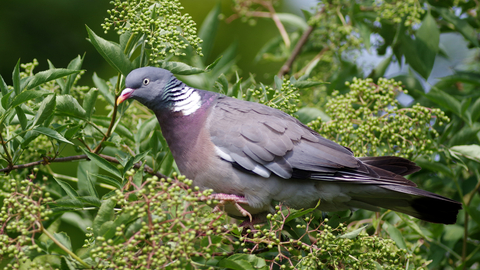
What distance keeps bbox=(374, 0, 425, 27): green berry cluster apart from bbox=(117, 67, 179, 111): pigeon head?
1.52 meters

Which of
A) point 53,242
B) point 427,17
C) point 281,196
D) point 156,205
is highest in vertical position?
point 427,17

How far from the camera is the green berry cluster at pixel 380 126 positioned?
2398mm

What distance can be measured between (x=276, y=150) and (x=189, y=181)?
765 mm

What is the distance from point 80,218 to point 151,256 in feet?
4.71

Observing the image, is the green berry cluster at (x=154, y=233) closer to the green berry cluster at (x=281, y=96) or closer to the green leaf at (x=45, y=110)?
the green leaf at (x=45, y=110)

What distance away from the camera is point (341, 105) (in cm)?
246

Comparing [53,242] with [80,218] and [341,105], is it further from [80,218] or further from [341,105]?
[341,105]

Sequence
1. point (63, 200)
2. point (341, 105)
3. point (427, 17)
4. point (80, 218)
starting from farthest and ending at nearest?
point (427, 17) < point (80, 218) < point (341, 105) < point (63, 200)

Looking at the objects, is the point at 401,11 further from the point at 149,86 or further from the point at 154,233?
the point at 154,233

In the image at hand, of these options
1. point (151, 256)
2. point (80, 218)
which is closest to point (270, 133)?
point (151, 256)

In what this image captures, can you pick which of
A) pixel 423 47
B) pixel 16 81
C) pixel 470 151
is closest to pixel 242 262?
pixel 16 81

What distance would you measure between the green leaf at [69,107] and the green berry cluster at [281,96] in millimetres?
881

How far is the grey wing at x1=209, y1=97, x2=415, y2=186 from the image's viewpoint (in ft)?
7.23

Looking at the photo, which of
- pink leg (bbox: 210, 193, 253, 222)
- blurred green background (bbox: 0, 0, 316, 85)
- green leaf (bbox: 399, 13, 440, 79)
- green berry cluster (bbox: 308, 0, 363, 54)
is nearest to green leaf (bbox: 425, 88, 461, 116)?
green leaf (bbox: 399, 13, 440, 79)
